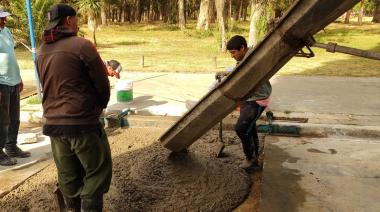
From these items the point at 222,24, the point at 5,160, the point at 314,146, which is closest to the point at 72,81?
the point at 5,160

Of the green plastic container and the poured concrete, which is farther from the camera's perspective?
the green plastic container

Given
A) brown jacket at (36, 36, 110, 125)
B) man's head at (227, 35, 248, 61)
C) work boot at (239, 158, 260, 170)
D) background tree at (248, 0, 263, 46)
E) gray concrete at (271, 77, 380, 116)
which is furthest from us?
background tree at (248, 0, 263, 46)

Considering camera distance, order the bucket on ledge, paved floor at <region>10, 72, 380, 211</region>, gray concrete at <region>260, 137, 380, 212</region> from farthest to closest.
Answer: the bucket on ledge < paved floor at <region>10, 72, 380, 211</region> < gray concrete at <region>260, 137, 380, 212</region>

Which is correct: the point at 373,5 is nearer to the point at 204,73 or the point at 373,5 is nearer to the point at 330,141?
the point at 204,73

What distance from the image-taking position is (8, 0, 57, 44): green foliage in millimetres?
15914

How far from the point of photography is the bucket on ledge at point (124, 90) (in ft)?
24.3

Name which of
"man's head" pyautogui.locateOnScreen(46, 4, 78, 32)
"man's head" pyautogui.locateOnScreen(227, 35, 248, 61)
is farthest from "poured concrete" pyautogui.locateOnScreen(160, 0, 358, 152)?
"man's head" pyautogui.locateOnScreen(46, 4, 78, 32)

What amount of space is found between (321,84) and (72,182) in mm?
7253

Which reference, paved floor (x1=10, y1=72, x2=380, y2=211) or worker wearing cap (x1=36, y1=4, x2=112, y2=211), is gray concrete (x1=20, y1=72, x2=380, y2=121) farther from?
worker wearing cap (x1=36, y1=4, x2=112, y2=211)

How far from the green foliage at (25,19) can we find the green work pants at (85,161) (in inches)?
547

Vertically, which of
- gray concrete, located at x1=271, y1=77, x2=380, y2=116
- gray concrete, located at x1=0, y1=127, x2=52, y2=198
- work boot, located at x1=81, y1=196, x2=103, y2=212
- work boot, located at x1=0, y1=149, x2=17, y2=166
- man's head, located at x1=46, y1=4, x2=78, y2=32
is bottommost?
gray concrete, located at x1=0, y1=127, x2=52, y2=198

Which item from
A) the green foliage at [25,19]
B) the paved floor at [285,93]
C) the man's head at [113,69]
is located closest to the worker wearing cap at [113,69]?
the man's head at [113,69]

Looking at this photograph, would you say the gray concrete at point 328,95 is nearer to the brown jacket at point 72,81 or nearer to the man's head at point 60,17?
the brown jacket at point 72,81

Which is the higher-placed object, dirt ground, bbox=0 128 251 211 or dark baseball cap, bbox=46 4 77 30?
dark baseball cap, bbox=46 4 77 30
